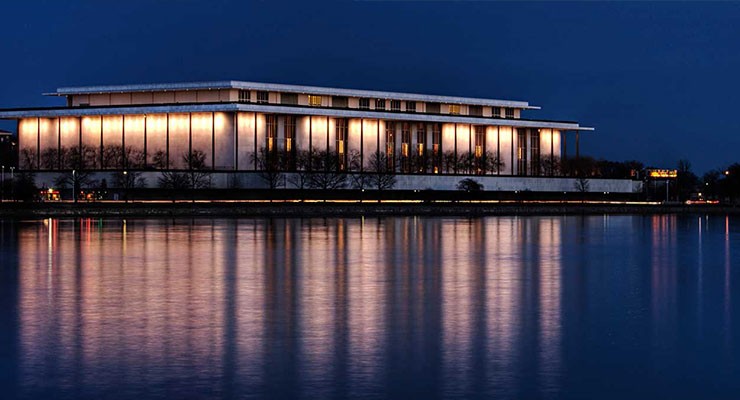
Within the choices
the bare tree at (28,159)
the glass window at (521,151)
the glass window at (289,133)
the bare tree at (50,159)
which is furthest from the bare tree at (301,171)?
the glass window at (521,151)

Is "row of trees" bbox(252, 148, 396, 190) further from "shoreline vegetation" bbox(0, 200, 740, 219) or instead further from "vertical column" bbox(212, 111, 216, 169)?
"shoreline vegetation" bbox(0, 200, 740, 219)

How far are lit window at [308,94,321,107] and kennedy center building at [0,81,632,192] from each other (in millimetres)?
137

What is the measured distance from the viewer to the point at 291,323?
15.9 metres

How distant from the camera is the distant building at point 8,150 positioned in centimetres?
13550

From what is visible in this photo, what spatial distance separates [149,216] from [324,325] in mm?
56679

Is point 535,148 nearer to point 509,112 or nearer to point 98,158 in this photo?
point 509,112

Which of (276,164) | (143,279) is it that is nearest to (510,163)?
(276,164)

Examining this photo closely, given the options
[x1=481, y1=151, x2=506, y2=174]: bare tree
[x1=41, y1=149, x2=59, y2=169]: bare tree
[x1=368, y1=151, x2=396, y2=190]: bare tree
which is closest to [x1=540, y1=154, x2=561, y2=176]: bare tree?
[x1=481, y1=151, x2=506, y2=174]: bare tree

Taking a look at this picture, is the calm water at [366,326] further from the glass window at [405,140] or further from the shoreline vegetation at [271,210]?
the glass window at [405,140]

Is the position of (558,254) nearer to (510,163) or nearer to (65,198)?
(65,198)

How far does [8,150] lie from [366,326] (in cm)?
14285

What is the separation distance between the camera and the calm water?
1166 centimetres

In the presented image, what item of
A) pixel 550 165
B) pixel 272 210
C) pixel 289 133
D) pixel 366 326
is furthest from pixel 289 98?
pixel 366 326

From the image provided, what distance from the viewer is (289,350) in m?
13.5
